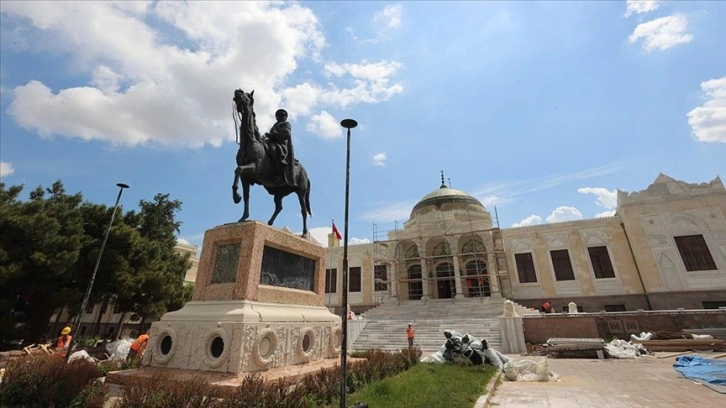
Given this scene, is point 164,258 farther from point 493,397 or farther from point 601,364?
point 601,364

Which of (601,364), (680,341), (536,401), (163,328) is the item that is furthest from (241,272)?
(680,341)

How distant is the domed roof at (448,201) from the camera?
32056mm

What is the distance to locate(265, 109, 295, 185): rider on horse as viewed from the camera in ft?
25.6

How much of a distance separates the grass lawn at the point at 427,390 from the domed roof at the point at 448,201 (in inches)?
1009

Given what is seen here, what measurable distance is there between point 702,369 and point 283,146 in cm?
1116

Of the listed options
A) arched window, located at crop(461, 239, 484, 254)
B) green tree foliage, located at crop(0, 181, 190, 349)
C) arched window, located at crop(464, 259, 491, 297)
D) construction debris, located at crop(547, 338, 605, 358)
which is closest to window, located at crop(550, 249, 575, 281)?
arched window, located at crop(464, 259, 491, 297)

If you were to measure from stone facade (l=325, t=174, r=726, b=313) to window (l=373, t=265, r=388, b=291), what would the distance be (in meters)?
0.09

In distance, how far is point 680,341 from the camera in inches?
497

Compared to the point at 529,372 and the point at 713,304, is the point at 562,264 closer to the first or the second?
the point at 713,304

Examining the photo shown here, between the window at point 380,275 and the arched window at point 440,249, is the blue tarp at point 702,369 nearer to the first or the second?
the arched window at point 440,249

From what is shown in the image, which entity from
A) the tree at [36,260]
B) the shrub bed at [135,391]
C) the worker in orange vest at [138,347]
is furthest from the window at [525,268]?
the tree at [36,260]

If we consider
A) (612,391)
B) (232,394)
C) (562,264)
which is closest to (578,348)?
(612,391)

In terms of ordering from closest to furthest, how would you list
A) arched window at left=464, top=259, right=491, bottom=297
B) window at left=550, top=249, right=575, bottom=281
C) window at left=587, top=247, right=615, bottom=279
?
window at left=587, top=247, right=615, bottom=279 → window at left=550, top=249, right=575, bottom=281 → arched window at left=464, top=259, right=491, bottom=297

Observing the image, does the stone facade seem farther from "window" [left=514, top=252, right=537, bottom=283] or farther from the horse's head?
the horse's head
